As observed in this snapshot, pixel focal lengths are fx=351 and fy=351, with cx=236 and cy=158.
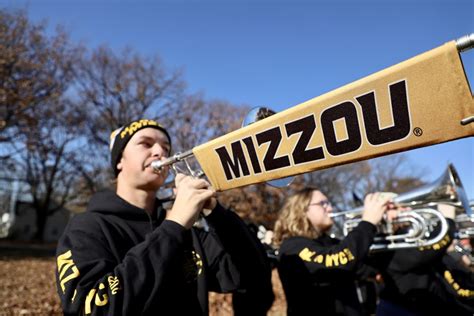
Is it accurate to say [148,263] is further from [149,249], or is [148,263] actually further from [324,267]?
[324,267]

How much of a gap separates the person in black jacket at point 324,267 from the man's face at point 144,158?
1.37m

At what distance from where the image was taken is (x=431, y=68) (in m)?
0.98

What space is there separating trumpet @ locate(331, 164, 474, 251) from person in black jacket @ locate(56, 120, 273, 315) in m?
1.95

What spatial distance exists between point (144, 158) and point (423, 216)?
332cm

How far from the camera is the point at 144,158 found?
6.75 ft

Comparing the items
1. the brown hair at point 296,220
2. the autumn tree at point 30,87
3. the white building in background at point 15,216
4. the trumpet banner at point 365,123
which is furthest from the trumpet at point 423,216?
the white building in background at point 15,216

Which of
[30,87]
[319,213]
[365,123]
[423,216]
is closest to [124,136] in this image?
[365,123]

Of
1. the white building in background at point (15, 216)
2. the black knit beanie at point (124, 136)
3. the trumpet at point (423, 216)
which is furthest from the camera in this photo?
the white building in background at point (15, 216)

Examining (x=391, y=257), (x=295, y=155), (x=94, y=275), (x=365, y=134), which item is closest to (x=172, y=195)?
(x=94, y=275)

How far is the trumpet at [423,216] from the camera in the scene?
3.61m

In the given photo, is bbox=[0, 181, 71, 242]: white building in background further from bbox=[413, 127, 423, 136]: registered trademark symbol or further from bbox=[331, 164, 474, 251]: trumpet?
bbox=[413, 127, 423, 136]: registered trademark symbol

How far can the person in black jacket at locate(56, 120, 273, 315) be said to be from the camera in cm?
142

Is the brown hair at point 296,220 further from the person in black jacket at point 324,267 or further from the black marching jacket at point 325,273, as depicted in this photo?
the black marching jacket at point 325,273

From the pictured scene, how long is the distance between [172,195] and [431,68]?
5.71 feet
